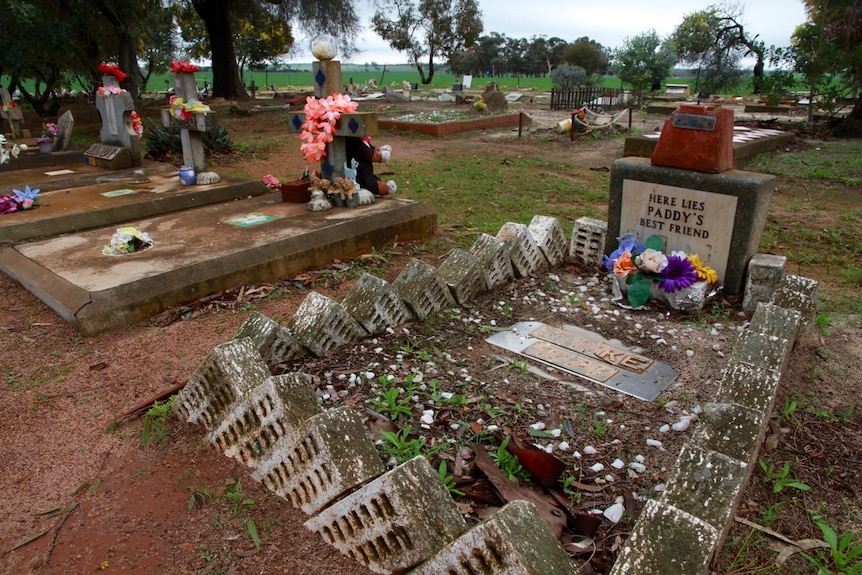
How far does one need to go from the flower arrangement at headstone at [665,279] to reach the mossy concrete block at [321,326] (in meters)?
2.17

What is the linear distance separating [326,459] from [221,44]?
22.8m

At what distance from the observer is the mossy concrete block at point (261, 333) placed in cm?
322

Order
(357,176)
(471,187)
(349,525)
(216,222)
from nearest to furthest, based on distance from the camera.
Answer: (349,525), (216,222), (357,176), (471,187)

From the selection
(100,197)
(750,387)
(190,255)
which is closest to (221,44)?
(100,197)

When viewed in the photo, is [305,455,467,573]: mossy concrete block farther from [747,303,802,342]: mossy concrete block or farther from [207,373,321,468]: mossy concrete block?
[747,303,802,342]: mossy concrete block

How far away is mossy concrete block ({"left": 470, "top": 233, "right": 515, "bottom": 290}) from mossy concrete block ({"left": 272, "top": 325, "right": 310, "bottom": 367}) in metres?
1.60

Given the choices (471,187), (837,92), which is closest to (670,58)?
(837,92)

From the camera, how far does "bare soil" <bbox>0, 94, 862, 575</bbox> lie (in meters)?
2.24

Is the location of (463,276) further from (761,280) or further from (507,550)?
(507,550)

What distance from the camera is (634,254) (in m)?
4.56

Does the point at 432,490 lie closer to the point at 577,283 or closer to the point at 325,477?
→ the point at 325,477

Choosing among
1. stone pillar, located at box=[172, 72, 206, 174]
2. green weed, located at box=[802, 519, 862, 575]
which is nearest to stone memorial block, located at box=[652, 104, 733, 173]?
green weed, located at box=[802, 519, 862, 575]

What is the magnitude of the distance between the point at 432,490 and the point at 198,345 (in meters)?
2.54

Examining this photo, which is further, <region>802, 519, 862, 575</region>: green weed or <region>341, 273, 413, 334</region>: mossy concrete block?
<region>341, 273, 413, 334</region>: mossy concrete block
